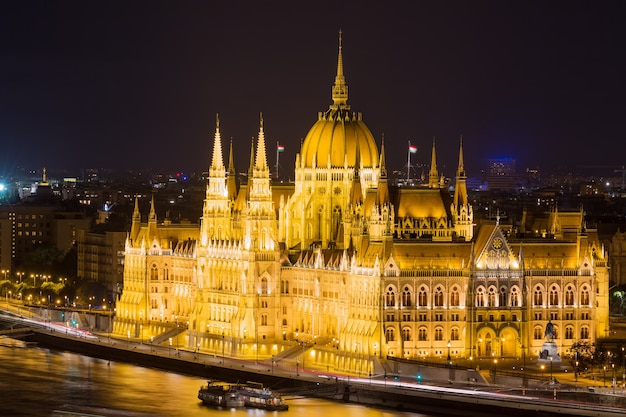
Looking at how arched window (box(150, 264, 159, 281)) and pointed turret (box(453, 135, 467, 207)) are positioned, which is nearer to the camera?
pointed turret (box(453, 135, 467, 207))

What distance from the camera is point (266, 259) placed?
152 m

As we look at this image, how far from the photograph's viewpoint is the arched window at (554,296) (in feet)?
465

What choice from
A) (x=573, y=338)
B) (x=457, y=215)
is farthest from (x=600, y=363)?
(x=457, y=215)

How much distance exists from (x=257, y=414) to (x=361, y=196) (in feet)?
92.1

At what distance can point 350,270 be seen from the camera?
142625mm

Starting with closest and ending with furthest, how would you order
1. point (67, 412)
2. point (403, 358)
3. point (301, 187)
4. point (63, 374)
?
1. point (67, 412)
2. point (403, 358)
3. point (63, 374)
4. point (301, 187)

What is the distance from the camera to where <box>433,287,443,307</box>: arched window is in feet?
458

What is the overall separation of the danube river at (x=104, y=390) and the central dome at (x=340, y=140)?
1988 centimetres

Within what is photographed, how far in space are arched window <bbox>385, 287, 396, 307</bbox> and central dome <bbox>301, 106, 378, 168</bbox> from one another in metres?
20.6

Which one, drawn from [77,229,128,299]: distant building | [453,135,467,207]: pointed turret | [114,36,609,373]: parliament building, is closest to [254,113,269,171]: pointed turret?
[114,36,609,373]: parliament building

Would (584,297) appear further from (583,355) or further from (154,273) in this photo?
(154,273)

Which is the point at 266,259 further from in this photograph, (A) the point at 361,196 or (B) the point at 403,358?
(B) the point at 403,358

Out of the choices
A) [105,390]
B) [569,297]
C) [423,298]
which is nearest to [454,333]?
[423,298]

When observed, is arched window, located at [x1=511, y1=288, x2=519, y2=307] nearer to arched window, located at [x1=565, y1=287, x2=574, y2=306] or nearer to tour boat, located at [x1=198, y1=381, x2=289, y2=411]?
arched window, located at [x1=565, y1=287, x2=574, y2=306]
